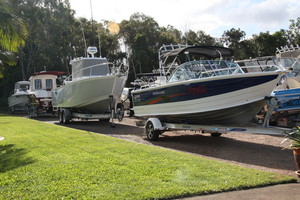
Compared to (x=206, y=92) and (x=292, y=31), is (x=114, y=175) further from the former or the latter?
(x=292, y=31)

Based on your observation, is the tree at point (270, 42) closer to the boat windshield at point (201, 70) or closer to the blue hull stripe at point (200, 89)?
the boat windshield at point (201, 70)

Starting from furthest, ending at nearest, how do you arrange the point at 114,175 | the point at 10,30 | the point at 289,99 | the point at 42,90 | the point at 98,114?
1. the point at 42,90
2. the point at 98,114
3. the point at 10,30
4. the point at 289,99
5. the point at 114,175

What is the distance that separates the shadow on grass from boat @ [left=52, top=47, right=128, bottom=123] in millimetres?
7541

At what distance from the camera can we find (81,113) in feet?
59.4

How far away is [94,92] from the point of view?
16.4m

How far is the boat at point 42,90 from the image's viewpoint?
2502cm

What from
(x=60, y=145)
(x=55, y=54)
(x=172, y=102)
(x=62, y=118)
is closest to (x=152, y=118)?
(x=172, y=102)

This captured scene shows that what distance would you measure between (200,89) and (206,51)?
2.85 m

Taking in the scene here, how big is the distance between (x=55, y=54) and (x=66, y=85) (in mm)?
25872

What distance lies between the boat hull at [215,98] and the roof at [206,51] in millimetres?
1468

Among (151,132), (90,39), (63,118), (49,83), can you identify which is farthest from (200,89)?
(90,39)

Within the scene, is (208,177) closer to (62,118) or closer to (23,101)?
(62,118)

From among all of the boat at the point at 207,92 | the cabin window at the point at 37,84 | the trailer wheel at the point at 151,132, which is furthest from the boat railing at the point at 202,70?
the cabin window at the point at 37,84

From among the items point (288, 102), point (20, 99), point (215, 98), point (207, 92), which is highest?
point (20, 99)
